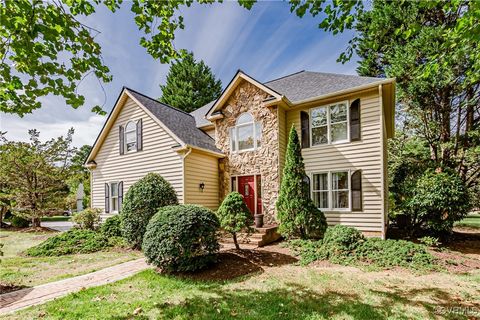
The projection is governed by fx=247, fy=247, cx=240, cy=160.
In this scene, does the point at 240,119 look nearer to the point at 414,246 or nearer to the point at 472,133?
the point at 414,246

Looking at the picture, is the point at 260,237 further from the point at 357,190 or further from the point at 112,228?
the point at 112,228

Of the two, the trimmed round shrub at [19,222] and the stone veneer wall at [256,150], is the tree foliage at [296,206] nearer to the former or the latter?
the stone veneer wall at [256,150]

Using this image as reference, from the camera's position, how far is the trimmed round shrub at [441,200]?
848cm

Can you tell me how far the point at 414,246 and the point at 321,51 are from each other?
7.14 metres

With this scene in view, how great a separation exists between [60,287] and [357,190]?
380 inches

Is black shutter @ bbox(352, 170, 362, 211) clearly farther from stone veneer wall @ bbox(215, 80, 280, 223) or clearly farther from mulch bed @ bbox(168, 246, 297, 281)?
mulch bed @ bbox(168, 246, 297, 281)

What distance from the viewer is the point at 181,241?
5.86 m

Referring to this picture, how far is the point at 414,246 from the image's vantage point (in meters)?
7.47

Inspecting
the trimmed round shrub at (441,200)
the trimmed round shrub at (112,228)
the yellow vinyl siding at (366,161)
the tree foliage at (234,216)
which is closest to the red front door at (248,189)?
the yellow vinyl siding at (366,161)

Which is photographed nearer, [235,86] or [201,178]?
[201,178]

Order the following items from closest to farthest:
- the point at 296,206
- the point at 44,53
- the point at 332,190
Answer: the point at 44,53, the point at 296,206, the point at 332,190

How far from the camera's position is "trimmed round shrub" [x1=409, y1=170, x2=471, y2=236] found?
334 inches

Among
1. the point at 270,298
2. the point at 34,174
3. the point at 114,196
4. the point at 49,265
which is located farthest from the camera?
the point at 34,174

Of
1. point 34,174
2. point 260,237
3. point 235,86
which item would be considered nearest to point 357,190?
point 260,237
